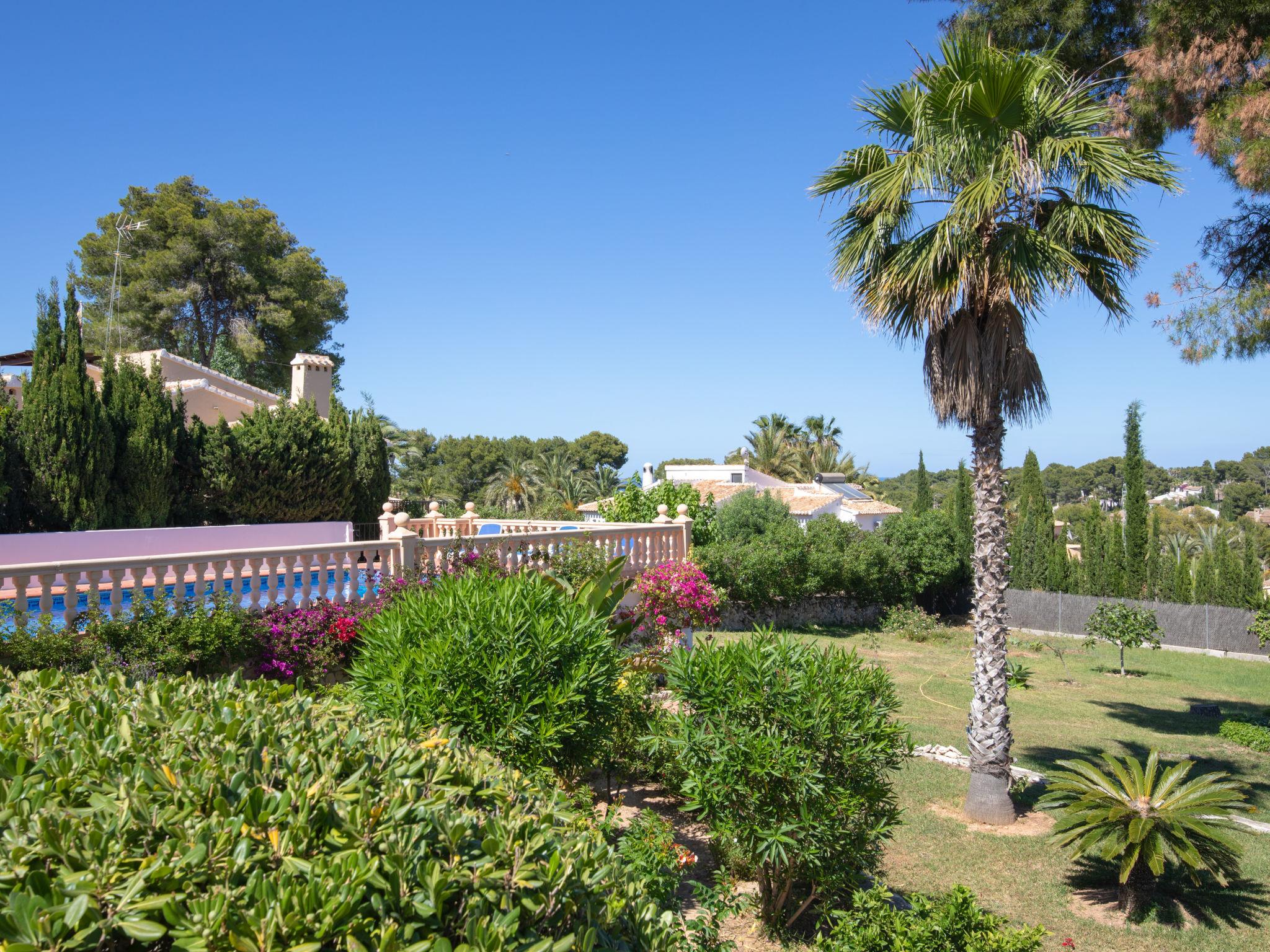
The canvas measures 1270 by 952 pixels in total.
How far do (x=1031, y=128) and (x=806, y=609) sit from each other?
19674 mm

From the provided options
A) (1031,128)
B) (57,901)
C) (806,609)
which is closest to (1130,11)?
(1031,128)

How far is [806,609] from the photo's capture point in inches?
1064

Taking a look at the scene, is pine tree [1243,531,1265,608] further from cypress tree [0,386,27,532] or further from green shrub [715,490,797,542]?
cypress tree [0,386,27,532]

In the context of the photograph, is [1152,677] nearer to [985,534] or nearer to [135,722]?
[985,534]

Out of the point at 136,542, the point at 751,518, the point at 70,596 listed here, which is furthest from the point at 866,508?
the point at 70,596

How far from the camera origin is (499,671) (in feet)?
18.1

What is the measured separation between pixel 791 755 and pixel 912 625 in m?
23.6

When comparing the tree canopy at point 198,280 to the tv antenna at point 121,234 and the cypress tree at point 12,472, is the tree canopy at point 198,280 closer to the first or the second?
the tv antenna at point 121,234

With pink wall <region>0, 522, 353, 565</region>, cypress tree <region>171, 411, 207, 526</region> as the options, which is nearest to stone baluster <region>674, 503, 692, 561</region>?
pink wall <region>0, 522, 353, 565</region>

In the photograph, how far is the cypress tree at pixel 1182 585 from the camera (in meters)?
36.5

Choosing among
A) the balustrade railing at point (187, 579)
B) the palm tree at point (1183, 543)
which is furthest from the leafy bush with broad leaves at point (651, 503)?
the palm tree at point (1183, 543)

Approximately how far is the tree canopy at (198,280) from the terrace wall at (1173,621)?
117 ft

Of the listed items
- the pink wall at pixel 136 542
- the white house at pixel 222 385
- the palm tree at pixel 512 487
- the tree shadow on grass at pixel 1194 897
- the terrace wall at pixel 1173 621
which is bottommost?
the terrace wall at pixel 1173 621

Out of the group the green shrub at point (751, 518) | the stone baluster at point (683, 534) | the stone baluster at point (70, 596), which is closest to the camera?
the stone baluster at point (70, 596)
